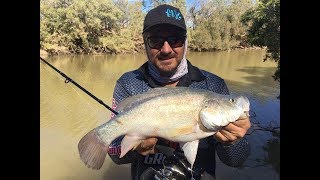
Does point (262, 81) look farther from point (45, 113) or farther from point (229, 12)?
point (229, 12)

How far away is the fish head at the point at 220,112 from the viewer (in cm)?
212

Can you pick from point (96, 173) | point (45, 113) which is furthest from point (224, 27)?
point (96, 173)

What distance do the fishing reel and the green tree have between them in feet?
21.8

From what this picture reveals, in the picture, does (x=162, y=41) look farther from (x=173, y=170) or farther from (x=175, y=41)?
(x=173, y=170)

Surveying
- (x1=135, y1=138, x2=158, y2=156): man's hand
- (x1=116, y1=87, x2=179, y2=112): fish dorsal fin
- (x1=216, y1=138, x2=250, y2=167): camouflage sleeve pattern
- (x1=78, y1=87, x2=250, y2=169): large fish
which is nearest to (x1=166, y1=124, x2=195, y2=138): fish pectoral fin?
(x1=78, y1=87, x2=250, y2=169): large fish

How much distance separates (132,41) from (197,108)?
35.0m

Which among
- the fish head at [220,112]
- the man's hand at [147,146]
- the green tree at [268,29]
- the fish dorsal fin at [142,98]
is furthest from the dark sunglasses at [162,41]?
the green tree at [268,29]

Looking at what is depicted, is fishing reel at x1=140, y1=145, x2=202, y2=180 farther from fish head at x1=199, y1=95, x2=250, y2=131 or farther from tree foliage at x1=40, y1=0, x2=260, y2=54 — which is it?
tree foliage at x1=40, y1=0, x2=260, y2=54

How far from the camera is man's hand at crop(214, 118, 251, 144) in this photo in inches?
85.4

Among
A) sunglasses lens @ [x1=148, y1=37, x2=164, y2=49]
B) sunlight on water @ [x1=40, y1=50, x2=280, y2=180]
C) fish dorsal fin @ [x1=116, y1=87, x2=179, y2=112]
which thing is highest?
sunglasses lens @ [x1=148, y1=37, x2=164, y2=49]

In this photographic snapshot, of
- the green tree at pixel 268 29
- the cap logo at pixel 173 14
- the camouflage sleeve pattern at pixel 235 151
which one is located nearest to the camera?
the camouflage sleeve pattern at pixel 235 151

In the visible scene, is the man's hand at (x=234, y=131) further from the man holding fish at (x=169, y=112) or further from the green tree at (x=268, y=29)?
the green tree at (x=268, y=29)

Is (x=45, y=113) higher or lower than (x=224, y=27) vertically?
lower
